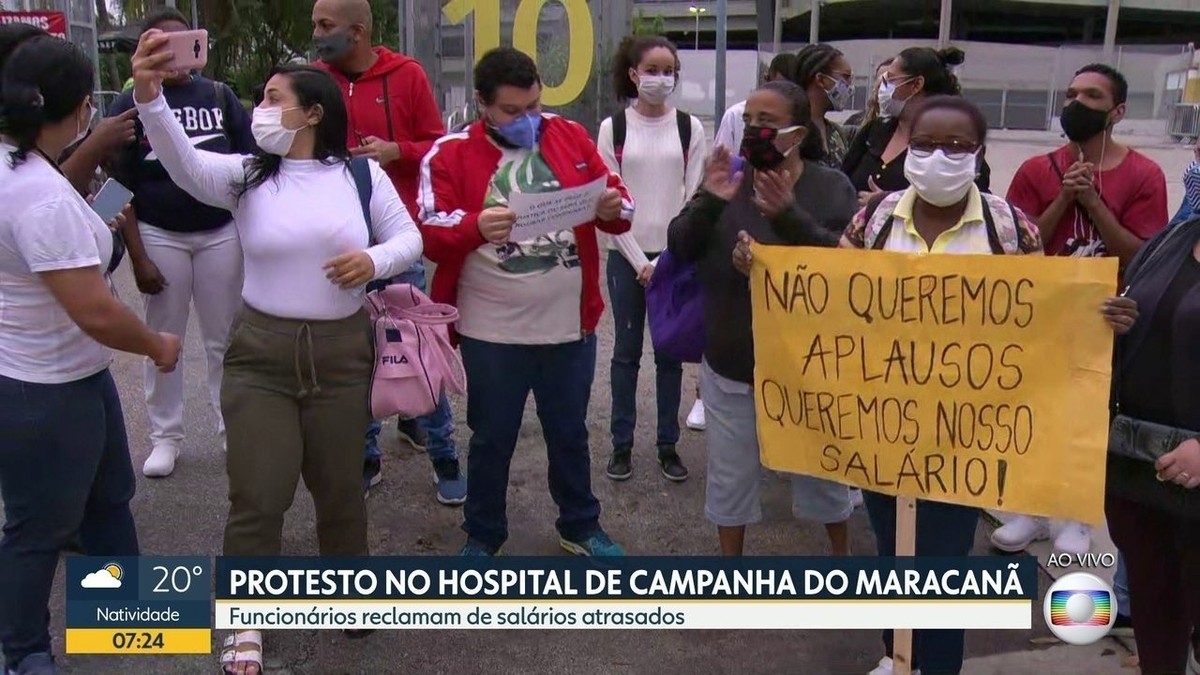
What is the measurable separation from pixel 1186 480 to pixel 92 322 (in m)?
2.99

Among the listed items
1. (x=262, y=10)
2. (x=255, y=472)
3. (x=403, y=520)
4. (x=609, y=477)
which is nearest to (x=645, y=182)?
(x=609, y=477)

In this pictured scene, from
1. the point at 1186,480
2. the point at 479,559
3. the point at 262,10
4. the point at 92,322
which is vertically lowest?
the point at 479,559

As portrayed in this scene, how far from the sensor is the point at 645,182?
16.0 feet

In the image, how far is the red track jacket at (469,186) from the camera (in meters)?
3.50

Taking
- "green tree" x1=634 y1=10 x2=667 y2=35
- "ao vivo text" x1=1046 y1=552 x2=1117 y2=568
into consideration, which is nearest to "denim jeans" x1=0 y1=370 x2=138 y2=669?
"ao vivo text" x1=1046 y1=552 x2=1117 y2=568

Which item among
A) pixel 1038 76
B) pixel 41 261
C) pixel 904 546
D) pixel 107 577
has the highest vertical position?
pixel 1038 76

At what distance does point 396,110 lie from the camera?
448 centimetres

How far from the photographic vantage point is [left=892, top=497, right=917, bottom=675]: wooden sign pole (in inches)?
111

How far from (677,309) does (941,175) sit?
1.18 metres

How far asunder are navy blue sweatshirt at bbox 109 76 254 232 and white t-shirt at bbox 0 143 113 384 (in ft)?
4.84

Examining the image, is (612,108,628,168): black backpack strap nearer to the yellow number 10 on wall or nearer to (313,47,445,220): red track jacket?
(313,47,445,220): red track jacket

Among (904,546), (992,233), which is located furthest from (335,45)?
(904,546)

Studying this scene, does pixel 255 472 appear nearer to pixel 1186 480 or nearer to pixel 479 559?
pixel 479 559

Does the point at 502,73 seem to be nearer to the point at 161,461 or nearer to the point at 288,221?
the point at 288,221
